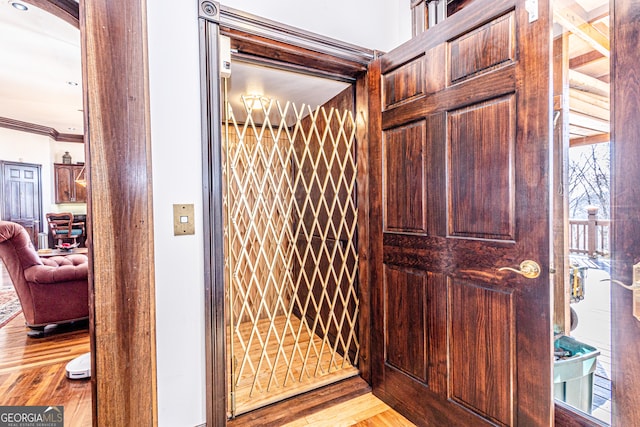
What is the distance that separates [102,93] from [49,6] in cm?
59

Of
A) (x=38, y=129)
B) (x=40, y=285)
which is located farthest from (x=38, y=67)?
(x=38, y=129)

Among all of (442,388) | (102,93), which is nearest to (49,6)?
(102,93)

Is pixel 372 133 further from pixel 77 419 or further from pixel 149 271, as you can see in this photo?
pixel 77 419

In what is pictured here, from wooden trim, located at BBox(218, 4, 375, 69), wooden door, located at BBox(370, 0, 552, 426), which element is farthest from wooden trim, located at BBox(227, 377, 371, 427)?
wooden trim, located at BBox(218, 4, 375, 69)

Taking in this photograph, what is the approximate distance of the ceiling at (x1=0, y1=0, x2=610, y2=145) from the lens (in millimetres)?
1134

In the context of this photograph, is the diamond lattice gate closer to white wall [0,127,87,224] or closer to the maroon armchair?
the maroon armchair

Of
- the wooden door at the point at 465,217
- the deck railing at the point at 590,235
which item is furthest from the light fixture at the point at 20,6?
the deck railing at the point at 590,235

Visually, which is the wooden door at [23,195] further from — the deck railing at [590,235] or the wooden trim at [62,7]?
the deck railing at [590,235]

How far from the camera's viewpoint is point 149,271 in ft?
3.80

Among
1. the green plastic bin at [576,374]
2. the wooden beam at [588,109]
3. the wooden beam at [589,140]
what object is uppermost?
the wooden beam at [588,109]

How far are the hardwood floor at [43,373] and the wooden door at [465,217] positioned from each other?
1801 mm

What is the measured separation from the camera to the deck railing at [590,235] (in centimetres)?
111

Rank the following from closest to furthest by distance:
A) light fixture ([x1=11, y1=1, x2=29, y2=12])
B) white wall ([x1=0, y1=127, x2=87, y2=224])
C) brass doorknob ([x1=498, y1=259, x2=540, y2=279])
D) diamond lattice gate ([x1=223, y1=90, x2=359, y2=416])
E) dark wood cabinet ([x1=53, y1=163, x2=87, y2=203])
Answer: brass doorknob ([x1=498, y1=259, x2=540, y2=279]), diamond lattice gate ([x1=223, y1=90, x2=359, y2=416]), light fixture ([x1=11, y1=1, x2=29, y2=12]), white wall ([x1=0, y1=127, x2=87, y2=224]), dark wood cabinet ([x1=53, y1=163, x2=87, y2=203])

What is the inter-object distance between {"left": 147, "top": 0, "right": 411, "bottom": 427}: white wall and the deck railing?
1.53 meters
